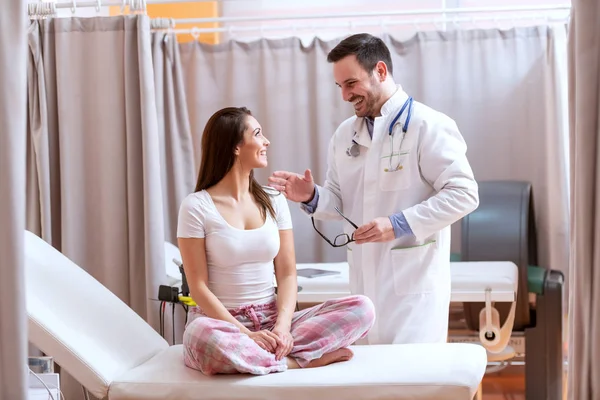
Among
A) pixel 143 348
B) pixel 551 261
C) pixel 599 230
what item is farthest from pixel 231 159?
pixel 551 261

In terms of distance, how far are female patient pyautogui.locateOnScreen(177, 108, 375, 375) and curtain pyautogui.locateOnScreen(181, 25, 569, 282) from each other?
1.43m

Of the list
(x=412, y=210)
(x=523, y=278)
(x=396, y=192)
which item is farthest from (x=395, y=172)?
(x=523, y=278)

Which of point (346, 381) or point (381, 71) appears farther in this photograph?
point (381, 71)

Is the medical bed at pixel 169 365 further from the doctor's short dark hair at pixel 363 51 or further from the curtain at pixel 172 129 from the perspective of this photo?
the curtain at pixel 172 129

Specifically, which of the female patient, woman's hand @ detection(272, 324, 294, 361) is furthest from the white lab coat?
woman's hand @ detection(272, 324, 294, 361)

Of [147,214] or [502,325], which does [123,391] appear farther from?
[502,325]

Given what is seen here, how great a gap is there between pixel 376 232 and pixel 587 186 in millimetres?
→ 691

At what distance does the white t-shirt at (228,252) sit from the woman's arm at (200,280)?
1.0 inches

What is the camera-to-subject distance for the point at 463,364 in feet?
6.40

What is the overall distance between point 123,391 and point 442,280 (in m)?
0.95

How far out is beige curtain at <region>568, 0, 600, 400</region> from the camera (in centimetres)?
160

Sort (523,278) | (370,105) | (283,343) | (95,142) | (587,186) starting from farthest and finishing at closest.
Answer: (95,142), (523,278), (370,105), (283,343), (587,186)

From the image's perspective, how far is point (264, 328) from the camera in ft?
7.43

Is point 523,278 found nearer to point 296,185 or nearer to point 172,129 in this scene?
point 296,185
